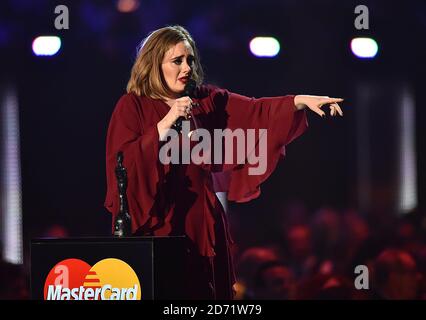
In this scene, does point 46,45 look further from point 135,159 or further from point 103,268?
point 103,268

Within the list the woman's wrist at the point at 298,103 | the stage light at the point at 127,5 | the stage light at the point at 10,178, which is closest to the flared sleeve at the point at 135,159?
the woman's wrist at the point at 298,103

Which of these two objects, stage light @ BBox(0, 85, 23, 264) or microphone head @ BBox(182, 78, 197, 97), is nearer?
microphone head @ BBox(182, 78, 197, 97)

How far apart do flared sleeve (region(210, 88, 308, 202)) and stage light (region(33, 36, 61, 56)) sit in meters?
2.36

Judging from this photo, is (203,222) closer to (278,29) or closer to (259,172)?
(259,172)

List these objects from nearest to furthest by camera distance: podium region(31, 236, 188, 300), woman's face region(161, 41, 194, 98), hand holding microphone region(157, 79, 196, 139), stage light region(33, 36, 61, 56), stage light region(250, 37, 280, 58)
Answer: podium region(31, 236, 188, 300) < hand holding microphone region(157, 79, 196, 139) < woman's face region(161, 41, 194, 98) < stage light region(33, 36, 61, 56) < stage light region(250, 37, 280, 58)

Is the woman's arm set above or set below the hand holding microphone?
above

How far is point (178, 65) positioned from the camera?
3371mm

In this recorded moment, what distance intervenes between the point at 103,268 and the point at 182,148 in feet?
1.95

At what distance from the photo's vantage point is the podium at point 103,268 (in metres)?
2.91

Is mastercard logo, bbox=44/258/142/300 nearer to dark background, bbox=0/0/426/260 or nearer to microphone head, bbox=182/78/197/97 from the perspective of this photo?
microphone head, bbox=182/78/197/97


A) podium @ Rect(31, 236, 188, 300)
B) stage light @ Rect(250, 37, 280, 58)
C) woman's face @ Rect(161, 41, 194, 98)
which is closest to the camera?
podium @ Rect(31, 236, 188, 300)

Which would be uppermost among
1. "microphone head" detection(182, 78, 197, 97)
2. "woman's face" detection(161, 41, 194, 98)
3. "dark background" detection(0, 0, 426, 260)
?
"dark background" detection(0, 0, 426, 260)

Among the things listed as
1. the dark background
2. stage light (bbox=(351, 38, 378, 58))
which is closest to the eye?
the dark background

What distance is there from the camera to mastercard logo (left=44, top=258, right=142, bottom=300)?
9.58 feet
